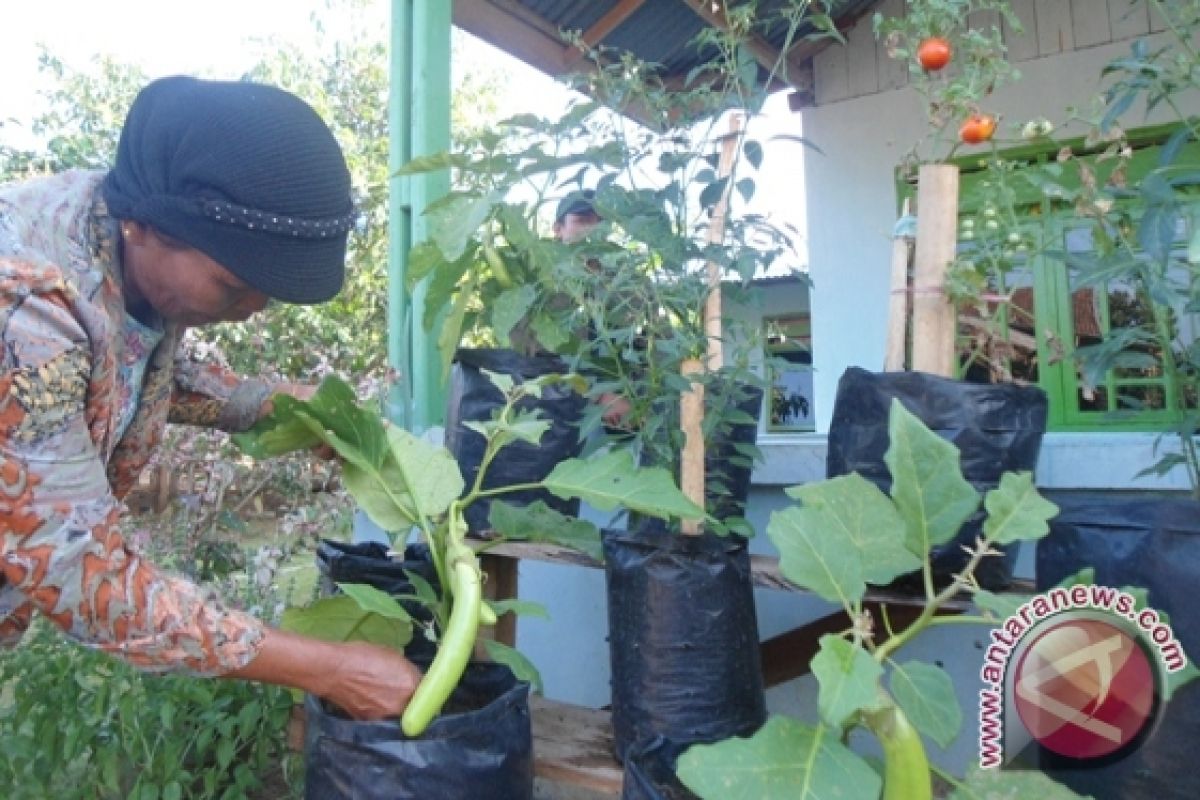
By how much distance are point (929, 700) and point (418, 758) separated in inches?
26.8

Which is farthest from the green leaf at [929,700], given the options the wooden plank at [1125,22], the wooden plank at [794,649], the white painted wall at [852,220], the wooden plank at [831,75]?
the wooden plank at [831,75]

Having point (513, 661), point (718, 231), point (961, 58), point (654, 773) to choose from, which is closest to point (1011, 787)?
point (654, 773)

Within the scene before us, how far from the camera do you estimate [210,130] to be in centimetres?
116

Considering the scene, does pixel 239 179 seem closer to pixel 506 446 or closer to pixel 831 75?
pixel 506 446

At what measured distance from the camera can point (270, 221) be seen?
3.83 feet

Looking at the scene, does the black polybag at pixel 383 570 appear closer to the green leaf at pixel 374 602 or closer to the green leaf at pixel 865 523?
the green leaf at pixel 374 602

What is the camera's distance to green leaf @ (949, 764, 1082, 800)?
0.92m

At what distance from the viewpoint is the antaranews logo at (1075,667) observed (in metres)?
0.89

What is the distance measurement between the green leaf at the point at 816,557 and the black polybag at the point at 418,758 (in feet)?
1.73

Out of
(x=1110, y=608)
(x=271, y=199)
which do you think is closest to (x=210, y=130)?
(x=271, y=199)

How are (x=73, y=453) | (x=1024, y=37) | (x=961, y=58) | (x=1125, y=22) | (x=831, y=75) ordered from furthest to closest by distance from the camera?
(x=831, y=75)
(x=1024, y=37)
(x=1125, y=22)
(x=961, y=58)
(x=73, y=453)

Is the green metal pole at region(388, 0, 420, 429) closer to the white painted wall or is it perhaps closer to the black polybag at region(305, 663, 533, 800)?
the black polybag at region(305, 663, 533, 800)

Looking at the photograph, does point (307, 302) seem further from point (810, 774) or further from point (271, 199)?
point (810, 774)

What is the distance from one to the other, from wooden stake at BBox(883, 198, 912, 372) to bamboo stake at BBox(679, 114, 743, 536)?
361mm
